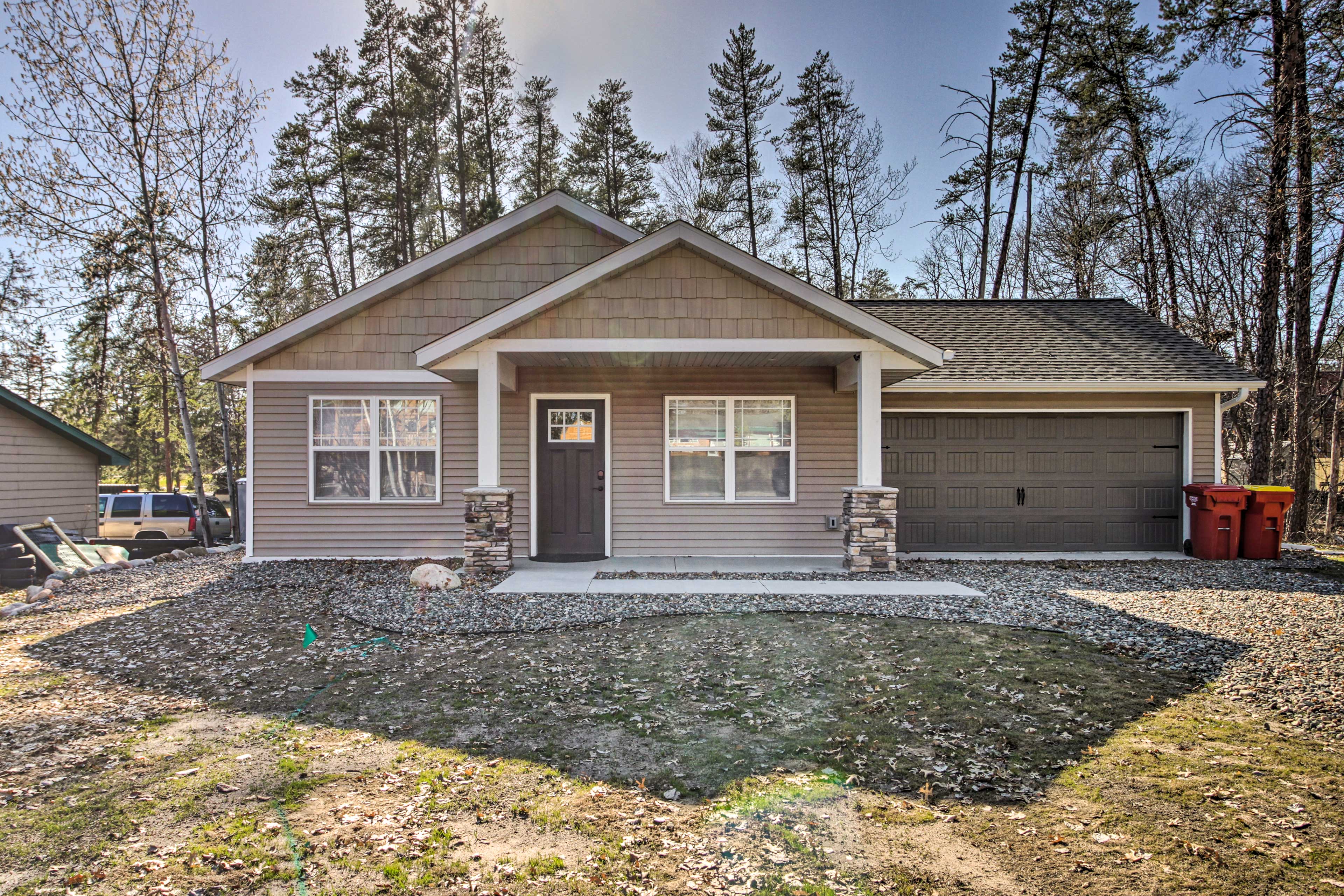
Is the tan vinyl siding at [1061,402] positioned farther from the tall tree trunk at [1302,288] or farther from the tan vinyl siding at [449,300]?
the tan vinyl siding at [449,300]

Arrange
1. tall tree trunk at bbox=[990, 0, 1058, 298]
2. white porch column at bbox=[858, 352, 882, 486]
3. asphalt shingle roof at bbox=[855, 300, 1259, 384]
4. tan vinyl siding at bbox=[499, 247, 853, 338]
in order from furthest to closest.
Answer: tall tree trunk at bbox=[990, 0, 1058, 298]
asphalt shingle roof at bbox=[855, 300, 1259, 384]
white porch column at bbox=[858, 352, 882, 486]
tan vinyl siding at bbox=[499, 247, 853, 338]

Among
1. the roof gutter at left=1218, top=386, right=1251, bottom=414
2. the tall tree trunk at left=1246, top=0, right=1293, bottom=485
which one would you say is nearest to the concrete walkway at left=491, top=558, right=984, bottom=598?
the roof gutter at left=1218, top=386, right=1251, bottom=414

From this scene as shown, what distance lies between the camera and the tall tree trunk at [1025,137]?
15.3m

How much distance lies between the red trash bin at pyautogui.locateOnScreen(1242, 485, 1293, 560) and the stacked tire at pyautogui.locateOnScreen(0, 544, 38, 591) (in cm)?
1673

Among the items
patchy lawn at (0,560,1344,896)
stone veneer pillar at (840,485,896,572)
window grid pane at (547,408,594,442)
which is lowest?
patchy lawn at (0,560,1344,896)

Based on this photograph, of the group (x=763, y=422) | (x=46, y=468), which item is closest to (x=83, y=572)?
(x=46, y=468)

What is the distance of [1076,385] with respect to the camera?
29.8 ft

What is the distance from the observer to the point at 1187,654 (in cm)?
496

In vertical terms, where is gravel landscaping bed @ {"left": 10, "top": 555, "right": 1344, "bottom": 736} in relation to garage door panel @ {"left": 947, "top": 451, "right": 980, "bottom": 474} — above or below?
below

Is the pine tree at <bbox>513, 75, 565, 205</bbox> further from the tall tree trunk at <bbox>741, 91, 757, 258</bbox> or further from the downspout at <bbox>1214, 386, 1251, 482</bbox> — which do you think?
the downspout at <bbox>1214, 386, 1251, 482</bbox>

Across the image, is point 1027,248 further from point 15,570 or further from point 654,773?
point 15,570

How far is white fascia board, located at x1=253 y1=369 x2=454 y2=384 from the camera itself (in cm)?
898

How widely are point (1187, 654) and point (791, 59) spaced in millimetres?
17137

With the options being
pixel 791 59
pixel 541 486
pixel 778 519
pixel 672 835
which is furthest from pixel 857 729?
pixel 791 59
